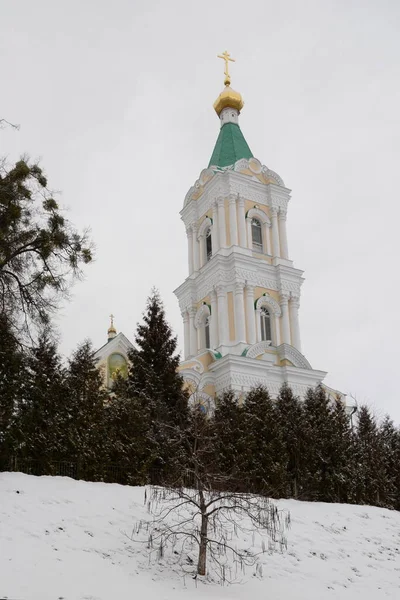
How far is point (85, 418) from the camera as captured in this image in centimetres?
1831

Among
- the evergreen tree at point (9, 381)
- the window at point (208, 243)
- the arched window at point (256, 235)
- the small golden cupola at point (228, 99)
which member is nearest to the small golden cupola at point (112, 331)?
the window at point (208, 243)

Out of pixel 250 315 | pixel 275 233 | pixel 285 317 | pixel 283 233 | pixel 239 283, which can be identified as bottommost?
pixel 250 315

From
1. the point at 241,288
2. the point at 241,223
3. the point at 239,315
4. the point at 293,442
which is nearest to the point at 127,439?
the point at 293,442

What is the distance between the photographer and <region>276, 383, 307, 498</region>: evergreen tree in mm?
21547

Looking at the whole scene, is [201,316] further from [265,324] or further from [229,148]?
[229,148]

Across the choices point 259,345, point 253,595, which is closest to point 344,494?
point 253,595

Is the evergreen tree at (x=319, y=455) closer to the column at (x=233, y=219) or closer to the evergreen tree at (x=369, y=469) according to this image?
the evergreen tree at (x=369, y=469)

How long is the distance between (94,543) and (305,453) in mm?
10961

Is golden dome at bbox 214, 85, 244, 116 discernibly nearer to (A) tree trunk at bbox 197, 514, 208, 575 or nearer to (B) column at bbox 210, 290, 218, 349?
(B) column at bbox 210, 290, 218, 349

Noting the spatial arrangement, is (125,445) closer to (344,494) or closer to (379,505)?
(344,494)

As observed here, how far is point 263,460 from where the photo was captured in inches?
829

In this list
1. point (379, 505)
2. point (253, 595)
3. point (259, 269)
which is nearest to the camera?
point (253, 595)

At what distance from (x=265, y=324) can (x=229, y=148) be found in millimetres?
11793

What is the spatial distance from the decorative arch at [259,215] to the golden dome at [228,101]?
9067 mm
